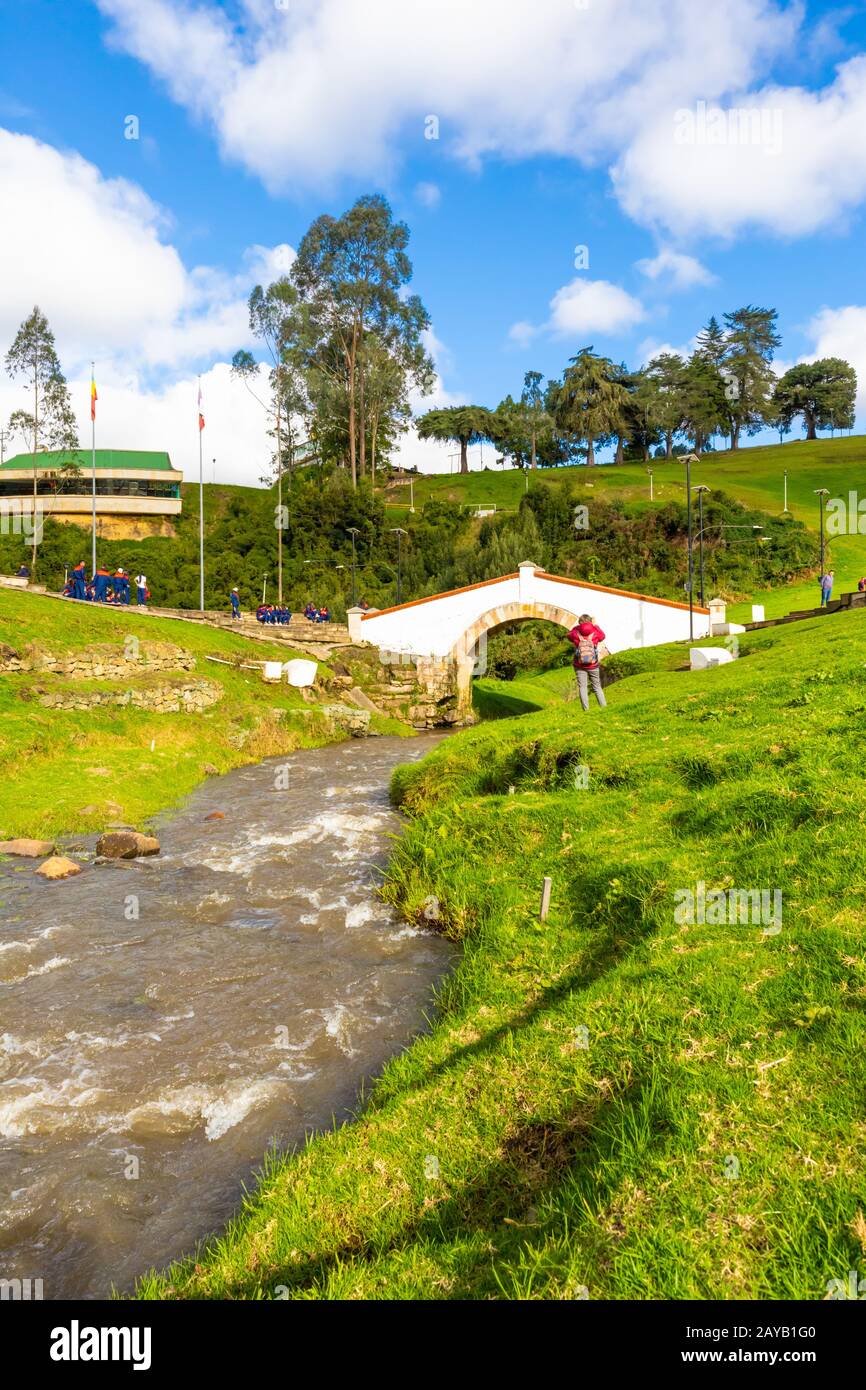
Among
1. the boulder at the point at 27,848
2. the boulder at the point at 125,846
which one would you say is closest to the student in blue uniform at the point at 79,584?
the boulder at the point at 27,848

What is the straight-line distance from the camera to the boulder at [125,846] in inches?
568

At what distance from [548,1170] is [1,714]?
2079 cm

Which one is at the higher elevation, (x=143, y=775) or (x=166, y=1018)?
(x=143, y=775)

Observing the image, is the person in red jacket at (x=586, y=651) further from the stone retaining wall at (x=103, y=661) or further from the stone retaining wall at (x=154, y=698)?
the stone retaining wall at (x=103, y=661)

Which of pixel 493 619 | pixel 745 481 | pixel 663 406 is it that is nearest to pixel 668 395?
pixel 663 406

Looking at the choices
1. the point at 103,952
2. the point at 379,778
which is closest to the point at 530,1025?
the point at 103,952

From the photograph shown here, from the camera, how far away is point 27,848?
1441 centimetres

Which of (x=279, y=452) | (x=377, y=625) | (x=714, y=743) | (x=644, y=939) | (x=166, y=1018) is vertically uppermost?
(x=279, y=452)

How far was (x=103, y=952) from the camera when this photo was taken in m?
10.1

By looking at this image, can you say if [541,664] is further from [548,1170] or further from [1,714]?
[548,1170]

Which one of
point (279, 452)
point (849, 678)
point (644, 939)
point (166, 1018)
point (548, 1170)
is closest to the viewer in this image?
point (548, 1170)

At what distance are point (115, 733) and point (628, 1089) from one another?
2097cm

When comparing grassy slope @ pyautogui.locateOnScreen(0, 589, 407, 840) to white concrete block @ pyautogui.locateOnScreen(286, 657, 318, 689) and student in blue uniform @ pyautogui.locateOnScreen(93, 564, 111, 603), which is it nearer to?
white concrete block @ pyautogui.locateOnScreen(286, 657, 318, 689)

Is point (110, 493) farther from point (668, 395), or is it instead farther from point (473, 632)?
point (668, 395)
